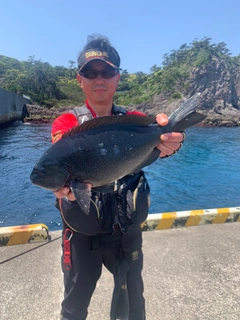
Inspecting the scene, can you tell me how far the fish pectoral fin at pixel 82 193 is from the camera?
7.20ft

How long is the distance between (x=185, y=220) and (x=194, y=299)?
203cm

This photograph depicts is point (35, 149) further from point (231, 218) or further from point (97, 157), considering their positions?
point (97, 157)

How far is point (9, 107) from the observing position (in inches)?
1588

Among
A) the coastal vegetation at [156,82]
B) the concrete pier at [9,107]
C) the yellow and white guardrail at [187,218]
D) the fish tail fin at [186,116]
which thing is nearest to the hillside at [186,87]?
the coastal vegetation at [156,82]

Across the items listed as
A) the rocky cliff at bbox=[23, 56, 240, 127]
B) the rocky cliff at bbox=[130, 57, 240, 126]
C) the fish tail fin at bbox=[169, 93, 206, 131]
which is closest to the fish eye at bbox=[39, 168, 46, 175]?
the fish tail fin at bbox=[169, 93, 206, 131]

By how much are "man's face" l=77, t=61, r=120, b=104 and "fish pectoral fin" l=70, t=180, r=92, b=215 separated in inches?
34.2

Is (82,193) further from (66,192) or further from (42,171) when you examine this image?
(42,171)

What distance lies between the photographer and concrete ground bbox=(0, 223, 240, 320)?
11.2 feet

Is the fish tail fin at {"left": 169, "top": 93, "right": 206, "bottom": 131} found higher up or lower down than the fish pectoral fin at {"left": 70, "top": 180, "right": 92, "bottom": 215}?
higher up

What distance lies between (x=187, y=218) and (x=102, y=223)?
330 cm

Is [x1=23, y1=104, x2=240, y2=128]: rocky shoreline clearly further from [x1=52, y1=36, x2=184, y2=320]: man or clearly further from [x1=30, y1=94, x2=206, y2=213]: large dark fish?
[x1=30, y1=94, x2=206, y2=213]: large dark fish

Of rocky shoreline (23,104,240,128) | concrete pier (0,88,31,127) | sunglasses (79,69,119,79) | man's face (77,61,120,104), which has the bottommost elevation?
rocky shoreline (23,104,240,128)

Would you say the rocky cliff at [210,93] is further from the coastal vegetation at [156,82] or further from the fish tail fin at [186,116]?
the fish tail fin at [186,116]

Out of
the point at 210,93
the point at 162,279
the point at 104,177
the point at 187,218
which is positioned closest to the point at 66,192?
the point at 104,177
